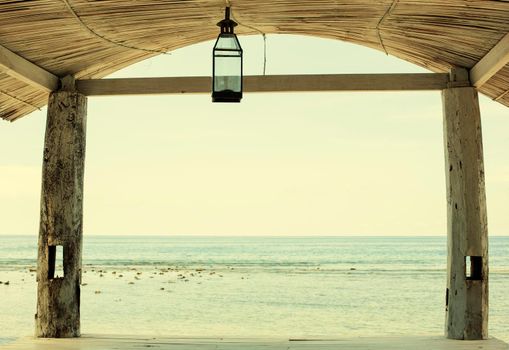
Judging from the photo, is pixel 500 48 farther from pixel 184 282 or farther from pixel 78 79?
pixel 184 282

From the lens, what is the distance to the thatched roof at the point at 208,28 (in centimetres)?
399

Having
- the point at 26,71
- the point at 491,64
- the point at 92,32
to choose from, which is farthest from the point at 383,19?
the point at 26,71

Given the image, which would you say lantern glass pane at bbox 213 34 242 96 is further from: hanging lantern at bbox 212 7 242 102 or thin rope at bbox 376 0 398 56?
thin rope at bbox 376 0 398 56

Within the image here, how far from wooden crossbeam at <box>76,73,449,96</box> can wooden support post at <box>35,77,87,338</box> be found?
0.27 meters

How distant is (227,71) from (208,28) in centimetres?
84

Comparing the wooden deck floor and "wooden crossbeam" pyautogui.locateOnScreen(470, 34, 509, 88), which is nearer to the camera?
"wooden crossbeam" pyautogui.locateOnScreen(470, 34, 509, 88)

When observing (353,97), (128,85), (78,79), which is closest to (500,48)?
(128,85)

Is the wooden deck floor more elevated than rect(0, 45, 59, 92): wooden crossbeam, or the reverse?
rect(0, 45, 59, 92): wooden crossbeam

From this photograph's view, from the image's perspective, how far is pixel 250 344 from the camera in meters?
4.82

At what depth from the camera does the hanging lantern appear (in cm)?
388

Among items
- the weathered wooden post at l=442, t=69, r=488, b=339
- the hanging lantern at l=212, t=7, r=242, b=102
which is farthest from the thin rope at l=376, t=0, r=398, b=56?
the hanging lantern at l=212, t=7, r=242, b=102

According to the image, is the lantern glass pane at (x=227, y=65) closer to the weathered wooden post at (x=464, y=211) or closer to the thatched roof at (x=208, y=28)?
the thatched roof at (x=208, y=28)

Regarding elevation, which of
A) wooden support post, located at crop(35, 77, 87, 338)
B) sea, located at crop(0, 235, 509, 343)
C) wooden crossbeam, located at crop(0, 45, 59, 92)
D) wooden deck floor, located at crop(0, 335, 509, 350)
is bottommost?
sea, located at crop(0, 235, 509, 343)

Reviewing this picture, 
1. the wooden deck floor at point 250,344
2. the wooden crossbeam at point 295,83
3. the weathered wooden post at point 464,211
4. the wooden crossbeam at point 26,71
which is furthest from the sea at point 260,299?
the wooden crossbeam at point 26,71
